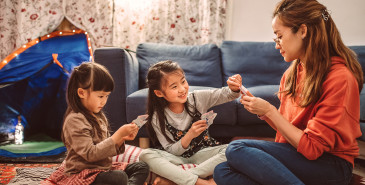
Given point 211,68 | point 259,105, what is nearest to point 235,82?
point 259,105

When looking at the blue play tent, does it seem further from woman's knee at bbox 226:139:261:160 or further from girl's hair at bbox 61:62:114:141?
woman's knee at bbox 226:139:261:160

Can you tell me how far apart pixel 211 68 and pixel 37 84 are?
151 centimetres

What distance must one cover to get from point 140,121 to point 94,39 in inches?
84.6

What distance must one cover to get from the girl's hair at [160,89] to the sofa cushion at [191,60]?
0.88m

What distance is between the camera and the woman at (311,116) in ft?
3.17

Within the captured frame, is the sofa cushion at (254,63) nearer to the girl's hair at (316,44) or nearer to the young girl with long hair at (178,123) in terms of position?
the young girl with long hair at (178,123)

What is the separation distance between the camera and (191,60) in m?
2.67

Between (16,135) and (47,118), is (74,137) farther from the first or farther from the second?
(47,118)

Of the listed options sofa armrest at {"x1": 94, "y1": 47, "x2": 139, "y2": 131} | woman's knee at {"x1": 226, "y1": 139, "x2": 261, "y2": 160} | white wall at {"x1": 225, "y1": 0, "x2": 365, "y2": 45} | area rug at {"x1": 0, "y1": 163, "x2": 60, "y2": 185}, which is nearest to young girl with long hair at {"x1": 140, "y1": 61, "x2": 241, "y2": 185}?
woman's knee at {"x1": 226, "y1": 139, "x2": 261, "y2": 160}

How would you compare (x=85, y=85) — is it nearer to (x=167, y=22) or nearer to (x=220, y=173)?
(x=220, y=173)

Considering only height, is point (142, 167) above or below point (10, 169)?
above

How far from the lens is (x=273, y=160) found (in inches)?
40.6

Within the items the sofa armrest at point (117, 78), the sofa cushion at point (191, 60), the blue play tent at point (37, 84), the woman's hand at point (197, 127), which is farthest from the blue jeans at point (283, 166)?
the blue play tent at point (37, 84)

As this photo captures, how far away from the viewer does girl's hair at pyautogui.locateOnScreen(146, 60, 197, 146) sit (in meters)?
1.60
